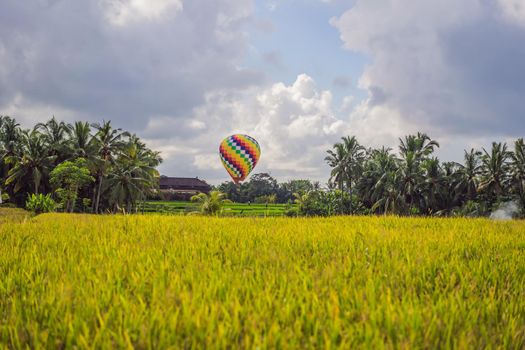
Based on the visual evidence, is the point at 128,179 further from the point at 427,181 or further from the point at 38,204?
the point at 427,181

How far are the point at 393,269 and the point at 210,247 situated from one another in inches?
83.2

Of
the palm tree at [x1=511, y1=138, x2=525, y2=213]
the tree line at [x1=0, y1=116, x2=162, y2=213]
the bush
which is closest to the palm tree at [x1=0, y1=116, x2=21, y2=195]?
the tree line at [x1=0, y1=116, x2=162, y2=213]

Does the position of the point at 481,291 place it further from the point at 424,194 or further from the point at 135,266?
the point at 424,194

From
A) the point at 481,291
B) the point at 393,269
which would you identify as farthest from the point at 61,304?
the point at 481,291

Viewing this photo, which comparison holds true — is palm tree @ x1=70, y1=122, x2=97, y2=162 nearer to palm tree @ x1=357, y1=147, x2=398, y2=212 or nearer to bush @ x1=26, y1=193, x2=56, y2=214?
bush @ x1=26, y1=193, x2=56, y2=214

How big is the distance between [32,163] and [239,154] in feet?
63.2

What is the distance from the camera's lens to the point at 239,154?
27359 millimetres

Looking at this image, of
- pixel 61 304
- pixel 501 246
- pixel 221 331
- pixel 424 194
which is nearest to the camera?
pixel 221 331

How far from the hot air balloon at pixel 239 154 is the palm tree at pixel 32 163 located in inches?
659

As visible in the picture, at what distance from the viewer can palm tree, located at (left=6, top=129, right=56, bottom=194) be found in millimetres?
34188

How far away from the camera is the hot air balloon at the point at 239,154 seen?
27.4 meters

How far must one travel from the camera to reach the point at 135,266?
12.4 feet

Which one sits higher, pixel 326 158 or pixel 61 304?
pixel 326 158

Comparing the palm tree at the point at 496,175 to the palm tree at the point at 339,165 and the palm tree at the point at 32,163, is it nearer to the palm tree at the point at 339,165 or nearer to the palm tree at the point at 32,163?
the palm tree at the point at 339,165
